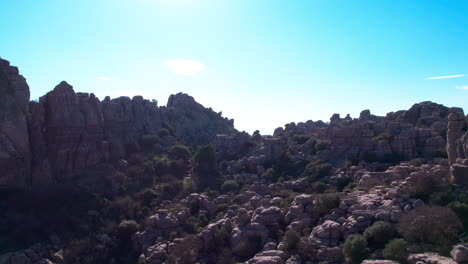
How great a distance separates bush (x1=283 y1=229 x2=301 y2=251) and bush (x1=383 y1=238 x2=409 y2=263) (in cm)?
502

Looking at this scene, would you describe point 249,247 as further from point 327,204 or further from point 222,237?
point 327,204

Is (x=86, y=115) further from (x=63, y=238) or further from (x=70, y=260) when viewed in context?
(x=70, y=260)

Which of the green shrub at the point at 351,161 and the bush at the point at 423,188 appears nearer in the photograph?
the bush at the point at 423,188

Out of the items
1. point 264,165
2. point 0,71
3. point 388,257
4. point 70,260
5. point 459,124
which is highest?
point 0,71

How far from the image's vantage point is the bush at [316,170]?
34.1 metres

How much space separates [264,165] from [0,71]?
26.8 m

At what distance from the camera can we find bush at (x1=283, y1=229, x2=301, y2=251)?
21141 mm

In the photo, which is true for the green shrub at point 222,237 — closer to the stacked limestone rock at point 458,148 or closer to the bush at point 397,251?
the bush at point 397,251

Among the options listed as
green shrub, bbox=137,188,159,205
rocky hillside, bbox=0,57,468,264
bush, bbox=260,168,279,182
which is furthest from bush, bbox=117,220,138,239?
bush, bbox=260,168,279,182

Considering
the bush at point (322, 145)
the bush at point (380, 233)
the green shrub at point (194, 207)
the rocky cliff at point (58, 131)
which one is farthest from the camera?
the bush at point (322, 145)

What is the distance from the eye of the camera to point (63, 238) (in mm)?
26891

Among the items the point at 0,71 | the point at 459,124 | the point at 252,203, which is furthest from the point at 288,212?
the point at 0,71

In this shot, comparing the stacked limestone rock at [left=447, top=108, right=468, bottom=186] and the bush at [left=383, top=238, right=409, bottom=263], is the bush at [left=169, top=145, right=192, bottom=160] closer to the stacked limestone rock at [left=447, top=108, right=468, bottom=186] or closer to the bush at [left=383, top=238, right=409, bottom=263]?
the stacked limestone rock at [left=447, top=108, right=468, bottom=186]

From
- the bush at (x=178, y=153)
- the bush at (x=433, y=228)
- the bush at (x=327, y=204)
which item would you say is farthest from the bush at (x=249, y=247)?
the bush at (x=178, y=153)
